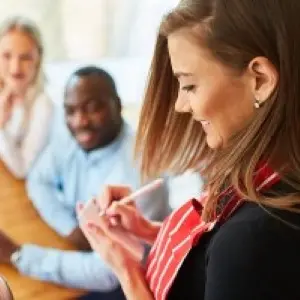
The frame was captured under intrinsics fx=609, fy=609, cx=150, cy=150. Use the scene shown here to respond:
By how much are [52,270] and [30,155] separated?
19 centimetres

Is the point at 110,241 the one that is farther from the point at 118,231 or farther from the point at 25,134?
the point at 25,134

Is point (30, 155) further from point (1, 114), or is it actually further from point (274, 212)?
point (274, 212)

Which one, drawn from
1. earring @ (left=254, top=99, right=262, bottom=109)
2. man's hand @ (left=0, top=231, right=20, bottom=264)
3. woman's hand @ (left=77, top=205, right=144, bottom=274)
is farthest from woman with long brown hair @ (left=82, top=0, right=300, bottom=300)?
man's hand @ (left=0, top=231, right=20, bottom=264)

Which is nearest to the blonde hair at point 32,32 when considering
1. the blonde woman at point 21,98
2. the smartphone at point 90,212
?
the blonde woman at point 21,98

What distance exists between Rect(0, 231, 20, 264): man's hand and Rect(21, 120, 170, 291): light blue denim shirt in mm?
16

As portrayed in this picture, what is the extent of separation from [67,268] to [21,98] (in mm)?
292

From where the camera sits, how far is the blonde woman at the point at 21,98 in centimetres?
97

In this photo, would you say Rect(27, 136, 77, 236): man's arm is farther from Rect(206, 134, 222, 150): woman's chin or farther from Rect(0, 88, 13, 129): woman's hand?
Rect(206, 134, 222, 150): woman's chin

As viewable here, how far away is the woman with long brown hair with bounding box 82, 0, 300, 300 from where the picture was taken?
591 millimetres

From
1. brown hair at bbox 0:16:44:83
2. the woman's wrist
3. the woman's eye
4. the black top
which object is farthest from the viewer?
brown hair at bbox 0:16:44:83

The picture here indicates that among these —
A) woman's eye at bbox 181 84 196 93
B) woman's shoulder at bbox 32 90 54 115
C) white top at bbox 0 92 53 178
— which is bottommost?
white top at bbox 0 92 53 178

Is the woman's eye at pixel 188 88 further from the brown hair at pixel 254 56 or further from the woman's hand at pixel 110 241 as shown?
the woman's hand at pixel 110 241

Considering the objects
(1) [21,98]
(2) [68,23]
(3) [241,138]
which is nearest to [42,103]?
(1) [21,98]

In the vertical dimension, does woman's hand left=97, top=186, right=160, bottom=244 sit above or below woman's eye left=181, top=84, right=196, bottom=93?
below
